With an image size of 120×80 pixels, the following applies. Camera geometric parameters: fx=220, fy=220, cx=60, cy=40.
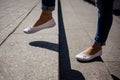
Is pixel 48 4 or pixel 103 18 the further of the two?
pixel 48 4

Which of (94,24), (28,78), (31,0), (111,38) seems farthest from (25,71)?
(31,0)

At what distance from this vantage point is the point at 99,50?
7.71 feet

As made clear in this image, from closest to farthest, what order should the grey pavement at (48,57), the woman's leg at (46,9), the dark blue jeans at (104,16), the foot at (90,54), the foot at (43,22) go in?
the grey pavement at (48,57) → the dark blue jeans at (104,16) → the foot at (90,54) → the woman's leg at (46,9) → the foot at (43,22)

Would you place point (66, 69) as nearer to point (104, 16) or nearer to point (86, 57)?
point (86, 57)

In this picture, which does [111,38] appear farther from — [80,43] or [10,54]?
[10,54]

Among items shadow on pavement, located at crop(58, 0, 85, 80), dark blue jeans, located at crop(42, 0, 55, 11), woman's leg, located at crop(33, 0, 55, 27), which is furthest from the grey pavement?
dark blue jeans, located at crop(42, 0, 55, 11)

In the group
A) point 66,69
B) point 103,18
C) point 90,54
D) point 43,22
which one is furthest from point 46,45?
point 103,18

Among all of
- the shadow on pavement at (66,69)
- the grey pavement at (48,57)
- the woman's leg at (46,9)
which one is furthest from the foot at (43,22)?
the shadow on pavement at (66,69)

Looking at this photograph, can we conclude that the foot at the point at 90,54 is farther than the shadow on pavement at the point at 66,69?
Yes

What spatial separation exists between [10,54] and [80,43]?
4.03ft

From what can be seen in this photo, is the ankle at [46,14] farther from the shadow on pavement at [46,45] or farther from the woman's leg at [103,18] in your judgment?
the woman's leg at [103,18]

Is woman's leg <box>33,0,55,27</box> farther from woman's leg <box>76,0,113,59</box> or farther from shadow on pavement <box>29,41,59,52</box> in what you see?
woman's leg <box>76,0,113,59</box>

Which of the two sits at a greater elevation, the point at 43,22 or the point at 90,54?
the point at 43,22

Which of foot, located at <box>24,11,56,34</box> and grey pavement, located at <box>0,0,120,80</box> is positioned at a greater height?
foot, located at <box>24,11,56,34</box>
